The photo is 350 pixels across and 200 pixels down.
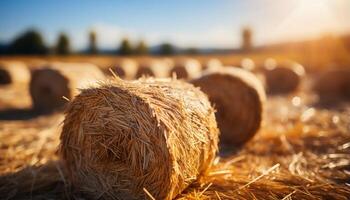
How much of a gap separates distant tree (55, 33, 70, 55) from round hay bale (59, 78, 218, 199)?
2503 inches

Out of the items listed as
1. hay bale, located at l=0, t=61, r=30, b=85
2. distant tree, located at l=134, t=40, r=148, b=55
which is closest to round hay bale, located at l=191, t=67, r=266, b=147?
hay bale, located at l=0, t=61, r=30, b=85

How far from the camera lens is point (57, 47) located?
216ft

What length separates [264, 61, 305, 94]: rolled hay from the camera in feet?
56.1

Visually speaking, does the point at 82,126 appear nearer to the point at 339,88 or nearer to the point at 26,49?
the point at 339,88

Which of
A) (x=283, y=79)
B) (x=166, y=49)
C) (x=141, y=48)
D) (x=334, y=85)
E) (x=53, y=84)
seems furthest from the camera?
(x=141, y=48)

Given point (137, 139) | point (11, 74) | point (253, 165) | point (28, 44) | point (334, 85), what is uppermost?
point (28, 44)

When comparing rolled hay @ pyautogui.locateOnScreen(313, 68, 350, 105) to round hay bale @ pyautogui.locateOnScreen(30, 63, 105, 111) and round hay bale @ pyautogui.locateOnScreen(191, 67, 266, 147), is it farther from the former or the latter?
round hay bale @ pyautogui.locateOnScreen(30, 63, 105, 111)

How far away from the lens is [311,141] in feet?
23.8

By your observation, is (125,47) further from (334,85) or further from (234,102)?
(234,102)

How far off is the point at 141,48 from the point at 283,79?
62.8m

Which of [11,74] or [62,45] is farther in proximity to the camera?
[62,45]

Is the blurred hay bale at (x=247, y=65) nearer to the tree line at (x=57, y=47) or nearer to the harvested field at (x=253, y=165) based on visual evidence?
the harvested field at (x=253, y=165)

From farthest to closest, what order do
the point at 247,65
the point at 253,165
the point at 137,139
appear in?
the point at 247,65 < the point at 253,165 < the point at 137,139

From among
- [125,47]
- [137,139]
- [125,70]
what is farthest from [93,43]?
[137,139]
